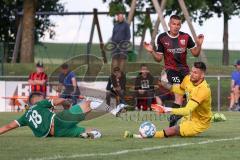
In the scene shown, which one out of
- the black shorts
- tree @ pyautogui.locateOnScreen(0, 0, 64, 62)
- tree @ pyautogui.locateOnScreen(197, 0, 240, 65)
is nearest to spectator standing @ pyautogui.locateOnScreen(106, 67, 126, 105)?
the black shorts

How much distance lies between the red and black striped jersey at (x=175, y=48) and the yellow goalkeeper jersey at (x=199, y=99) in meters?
1.29

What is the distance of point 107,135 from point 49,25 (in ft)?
133

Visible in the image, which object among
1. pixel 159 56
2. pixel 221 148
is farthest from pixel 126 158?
pixel 159 56

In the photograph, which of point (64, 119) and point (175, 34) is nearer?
point (64, 119)

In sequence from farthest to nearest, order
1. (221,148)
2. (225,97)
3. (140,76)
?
(225,97) < (140,76) < (221,148)

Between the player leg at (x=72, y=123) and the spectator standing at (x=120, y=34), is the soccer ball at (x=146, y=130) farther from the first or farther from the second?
the spectator standing at (x=120, y=34)

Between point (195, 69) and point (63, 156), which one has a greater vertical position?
point (195, 69)

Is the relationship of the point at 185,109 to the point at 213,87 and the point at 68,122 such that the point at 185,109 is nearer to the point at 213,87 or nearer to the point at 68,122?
the point at 68,122

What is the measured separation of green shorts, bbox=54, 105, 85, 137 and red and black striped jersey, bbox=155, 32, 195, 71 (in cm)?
229

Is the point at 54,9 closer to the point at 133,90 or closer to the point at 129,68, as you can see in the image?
the point at 129,68

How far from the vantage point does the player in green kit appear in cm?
1473

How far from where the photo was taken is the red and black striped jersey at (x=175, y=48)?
1664 centimetres

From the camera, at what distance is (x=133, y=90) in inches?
1111

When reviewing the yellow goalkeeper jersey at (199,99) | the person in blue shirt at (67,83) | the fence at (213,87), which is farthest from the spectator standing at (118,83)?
the yellow goalkeeper jersey at (199,99)
